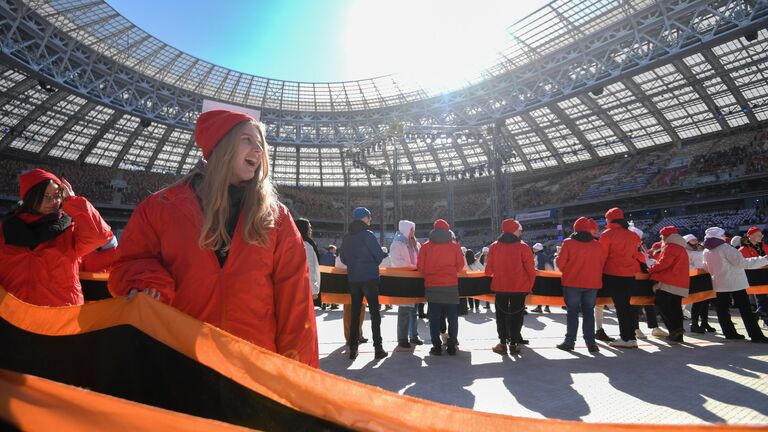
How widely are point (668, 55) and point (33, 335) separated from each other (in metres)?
20.2

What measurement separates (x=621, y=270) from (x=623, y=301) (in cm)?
50

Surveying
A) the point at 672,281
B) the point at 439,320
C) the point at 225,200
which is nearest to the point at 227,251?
the point at 225,200

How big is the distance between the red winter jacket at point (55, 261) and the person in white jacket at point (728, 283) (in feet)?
29.2

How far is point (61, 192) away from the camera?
3055 mm

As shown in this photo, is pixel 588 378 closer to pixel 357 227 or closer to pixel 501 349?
pixel 501 349

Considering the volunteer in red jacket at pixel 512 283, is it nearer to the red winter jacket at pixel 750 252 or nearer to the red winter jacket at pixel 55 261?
the red winter jacket at pixel 55 261

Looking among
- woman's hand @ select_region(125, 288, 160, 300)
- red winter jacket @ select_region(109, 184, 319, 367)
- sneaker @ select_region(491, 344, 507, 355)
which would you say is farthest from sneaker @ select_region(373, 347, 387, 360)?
woman's hand @ select_region(125, 288, 160, 300)

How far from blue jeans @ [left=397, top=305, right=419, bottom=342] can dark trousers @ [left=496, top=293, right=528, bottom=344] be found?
4.68 ft

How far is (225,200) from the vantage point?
1.70 metres

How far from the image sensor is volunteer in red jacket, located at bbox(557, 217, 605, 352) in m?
6.14

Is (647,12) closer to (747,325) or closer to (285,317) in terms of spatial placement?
(747,325)

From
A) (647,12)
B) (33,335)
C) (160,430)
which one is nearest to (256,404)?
(160,430)

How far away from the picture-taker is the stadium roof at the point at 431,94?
1741cm

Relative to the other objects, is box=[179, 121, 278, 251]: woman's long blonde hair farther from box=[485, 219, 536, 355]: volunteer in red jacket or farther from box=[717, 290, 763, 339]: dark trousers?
box=[717, 290, 763, 339]: dark trousers
